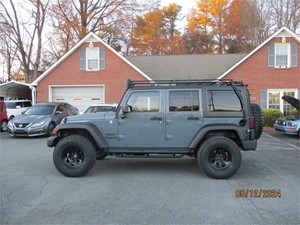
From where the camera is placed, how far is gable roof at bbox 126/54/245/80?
2011cm

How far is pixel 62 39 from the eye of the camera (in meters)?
35.5

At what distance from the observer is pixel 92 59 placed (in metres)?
19.9

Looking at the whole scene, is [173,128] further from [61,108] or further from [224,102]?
[61,108]

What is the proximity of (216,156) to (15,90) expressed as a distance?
23.1 m

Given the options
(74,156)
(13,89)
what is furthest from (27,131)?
(13,89)

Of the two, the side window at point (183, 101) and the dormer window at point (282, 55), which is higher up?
the dormer window at point (282, 55)

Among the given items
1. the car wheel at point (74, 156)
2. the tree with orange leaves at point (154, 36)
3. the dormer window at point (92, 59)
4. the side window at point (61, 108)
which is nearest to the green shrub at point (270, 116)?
the dormer window at point (92, 59)

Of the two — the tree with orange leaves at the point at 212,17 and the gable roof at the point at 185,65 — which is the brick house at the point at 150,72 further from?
the tree with orange leaves at the point at 212,17

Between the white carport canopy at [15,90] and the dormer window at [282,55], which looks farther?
the white carport canopy at [15,90]

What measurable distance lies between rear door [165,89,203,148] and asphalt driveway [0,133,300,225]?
84 cm

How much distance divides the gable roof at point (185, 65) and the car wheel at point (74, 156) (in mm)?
13759

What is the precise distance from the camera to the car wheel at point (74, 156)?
6398 mm

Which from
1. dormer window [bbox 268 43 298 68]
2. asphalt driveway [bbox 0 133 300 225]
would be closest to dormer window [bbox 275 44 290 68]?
dormer window [bbox 268 43 298 68]
